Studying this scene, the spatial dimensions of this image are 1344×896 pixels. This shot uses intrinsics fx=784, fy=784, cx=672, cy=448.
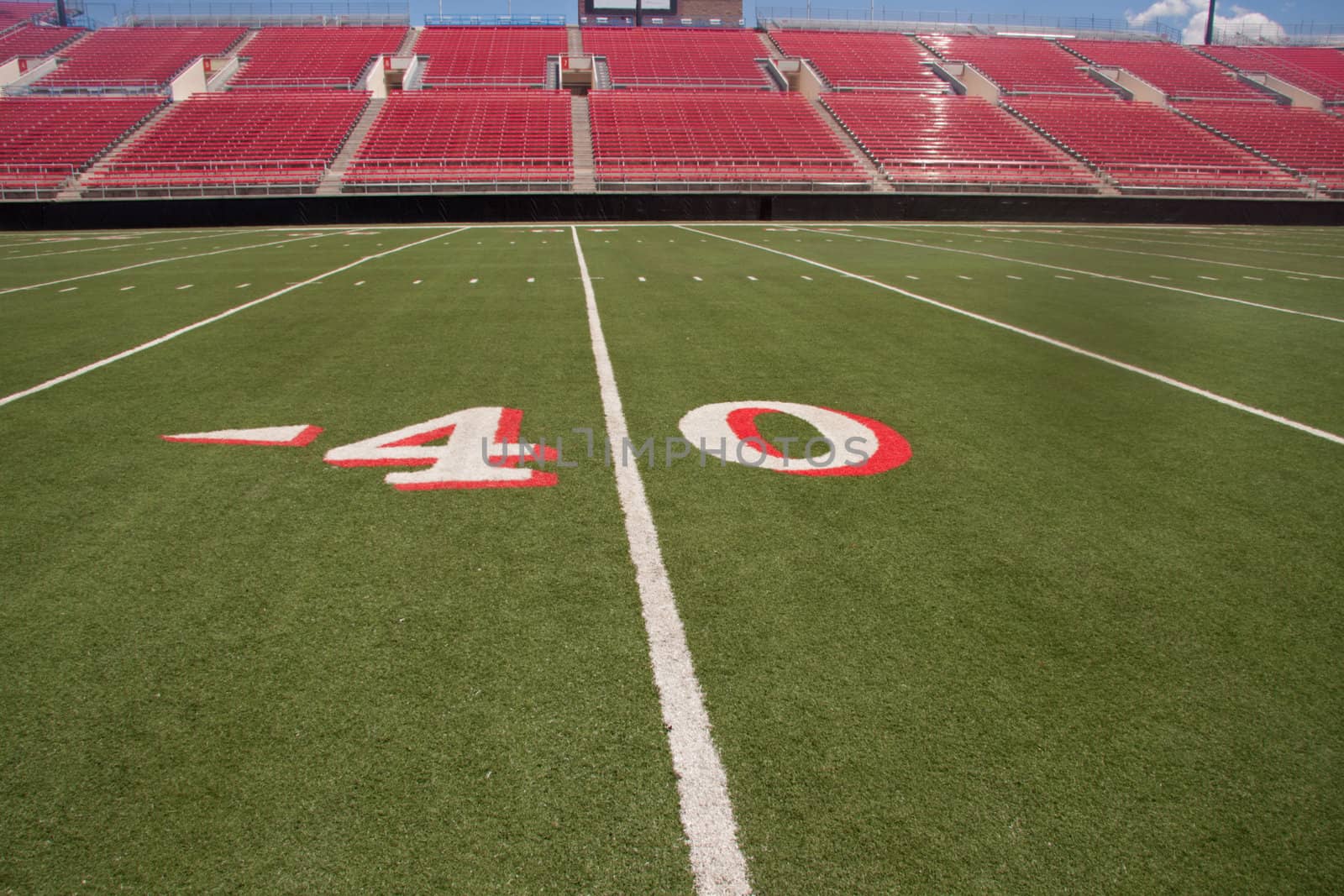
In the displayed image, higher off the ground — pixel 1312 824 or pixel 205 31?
pixel 205 31

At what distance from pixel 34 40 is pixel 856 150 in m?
46.8

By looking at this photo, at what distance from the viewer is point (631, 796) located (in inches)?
83.9

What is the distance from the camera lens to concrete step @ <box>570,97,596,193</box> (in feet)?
100

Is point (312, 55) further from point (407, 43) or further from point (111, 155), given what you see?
point (111, 155)

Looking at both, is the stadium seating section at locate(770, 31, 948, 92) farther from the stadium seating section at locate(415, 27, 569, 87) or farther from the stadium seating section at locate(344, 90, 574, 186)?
the stadium seating section at locate(344, 90, 574, 186)

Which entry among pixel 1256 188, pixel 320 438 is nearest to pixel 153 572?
pixel 320 438

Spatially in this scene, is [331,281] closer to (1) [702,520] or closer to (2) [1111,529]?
(1) [702,520]

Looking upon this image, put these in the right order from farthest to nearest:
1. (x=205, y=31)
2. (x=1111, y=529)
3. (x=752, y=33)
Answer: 1. (x=752, y=33)
2. (x=205, y=31)
3. (x=1111, y=529)

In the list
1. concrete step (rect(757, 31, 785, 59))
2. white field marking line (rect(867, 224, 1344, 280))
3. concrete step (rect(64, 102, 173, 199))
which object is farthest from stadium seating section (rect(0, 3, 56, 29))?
white field marking line (rect(867, 224, 1344, 280))

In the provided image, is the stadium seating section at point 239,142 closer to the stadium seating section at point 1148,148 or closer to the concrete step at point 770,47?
the concrete step at point 770,47

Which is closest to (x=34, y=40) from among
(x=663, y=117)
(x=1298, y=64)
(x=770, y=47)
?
(x=663, y=117)

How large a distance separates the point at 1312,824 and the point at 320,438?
495cm

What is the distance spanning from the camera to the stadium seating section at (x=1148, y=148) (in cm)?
3130

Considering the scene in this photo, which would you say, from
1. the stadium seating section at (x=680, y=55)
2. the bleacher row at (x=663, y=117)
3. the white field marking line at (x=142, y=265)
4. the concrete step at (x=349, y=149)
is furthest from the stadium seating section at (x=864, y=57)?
the white field marking line at (x=142, y=265)
